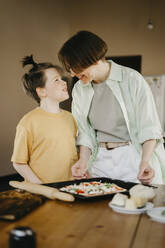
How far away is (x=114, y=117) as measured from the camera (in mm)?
2045

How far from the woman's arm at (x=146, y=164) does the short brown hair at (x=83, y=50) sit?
0.50m

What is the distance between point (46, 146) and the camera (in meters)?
2.31

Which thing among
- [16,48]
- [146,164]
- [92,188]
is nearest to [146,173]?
[146,164]

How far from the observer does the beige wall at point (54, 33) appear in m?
5.83

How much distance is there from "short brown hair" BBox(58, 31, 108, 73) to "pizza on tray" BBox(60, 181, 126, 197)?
576 mm

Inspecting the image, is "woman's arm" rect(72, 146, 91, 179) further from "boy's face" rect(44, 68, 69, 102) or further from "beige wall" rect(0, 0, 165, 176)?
"beige wall" rect(0, 0, 165, 176)

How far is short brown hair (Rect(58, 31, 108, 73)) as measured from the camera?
180 cm

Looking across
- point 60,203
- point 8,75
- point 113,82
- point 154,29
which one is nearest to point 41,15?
point 8,75

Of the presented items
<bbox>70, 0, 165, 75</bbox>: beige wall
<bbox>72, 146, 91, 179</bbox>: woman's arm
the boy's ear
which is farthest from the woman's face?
<bbox>70, 0, 165, 75</bbox>: beige wall

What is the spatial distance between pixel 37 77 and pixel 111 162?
2.62 feet

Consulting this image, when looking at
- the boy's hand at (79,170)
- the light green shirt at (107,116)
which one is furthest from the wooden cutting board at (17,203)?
the light green shirt at (107,116)

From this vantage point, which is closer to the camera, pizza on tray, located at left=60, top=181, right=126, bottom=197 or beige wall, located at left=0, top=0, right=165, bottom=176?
pizza on tray, located at left=60, top=181, right=126, bottom=197

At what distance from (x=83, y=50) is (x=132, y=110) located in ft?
1.40

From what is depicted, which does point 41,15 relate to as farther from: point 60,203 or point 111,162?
→ point 60,203
